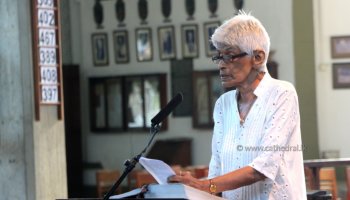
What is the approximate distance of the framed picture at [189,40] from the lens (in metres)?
10.4

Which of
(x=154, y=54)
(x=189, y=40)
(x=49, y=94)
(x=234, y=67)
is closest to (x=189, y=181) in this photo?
(x=234, y=67)

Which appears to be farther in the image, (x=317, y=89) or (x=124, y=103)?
(x=124, y=103)

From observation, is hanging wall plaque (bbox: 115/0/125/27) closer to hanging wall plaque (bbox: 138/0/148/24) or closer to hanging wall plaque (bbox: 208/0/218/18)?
hanging wall plaque (bbox: 138/0/148/24)

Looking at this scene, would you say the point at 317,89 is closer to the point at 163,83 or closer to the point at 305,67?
the point at 305,67

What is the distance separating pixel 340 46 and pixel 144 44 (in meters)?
2.96

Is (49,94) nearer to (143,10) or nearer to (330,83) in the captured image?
(143,10)

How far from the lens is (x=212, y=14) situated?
10.3 m

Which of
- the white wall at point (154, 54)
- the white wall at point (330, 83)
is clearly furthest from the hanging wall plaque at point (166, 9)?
the white wall at point (330, 83)

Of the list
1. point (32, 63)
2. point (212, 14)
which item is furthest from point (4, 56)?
point (212, 14)

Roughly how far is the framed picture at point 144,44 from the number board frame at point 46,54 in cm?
500

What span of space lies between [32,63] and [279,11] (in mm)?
5294

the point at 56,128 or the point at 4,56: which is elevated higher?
the point at 4,56

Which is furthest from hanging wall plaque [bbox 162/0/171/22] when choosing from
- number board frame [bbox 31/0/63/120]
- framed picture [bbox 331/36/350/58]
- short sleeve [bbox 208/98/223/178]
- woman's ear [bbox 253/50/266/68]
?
woman's ear [bbox 253/50/266/68]

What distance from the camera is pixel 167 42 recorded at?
Answer: 10.5m
